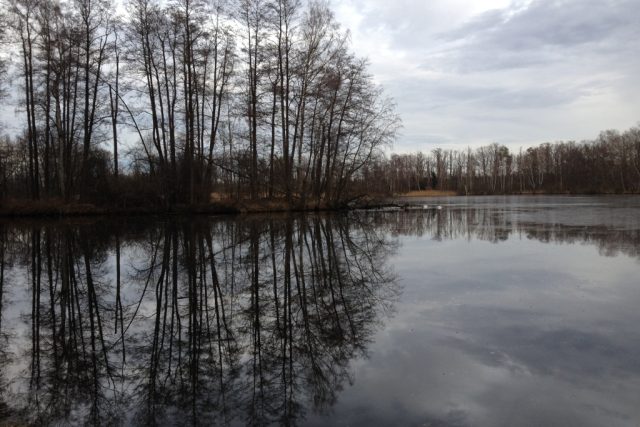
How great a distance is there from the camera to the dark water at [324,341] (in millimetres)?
3828

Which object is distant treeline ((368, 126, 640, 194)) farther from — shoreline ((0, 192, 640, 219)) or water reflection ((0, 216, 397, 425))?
water reflection ((0, 216, 397, 425))

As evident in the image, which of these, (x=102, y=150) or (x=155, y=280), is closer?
(x=155, y=280)

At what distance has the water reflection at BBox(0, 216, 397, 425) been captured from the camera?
3.98 metres

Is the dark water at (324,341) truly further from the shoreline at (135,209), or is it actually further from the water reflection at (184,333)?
the shoreline at (135,209)

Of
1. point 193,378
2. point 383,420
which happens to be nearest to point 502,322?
point 383,420

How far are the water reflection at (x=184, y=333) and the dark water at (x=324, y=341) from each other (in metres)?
0.02

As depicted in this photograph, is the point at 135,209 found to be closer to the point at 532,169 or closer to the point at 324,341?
the point at 324,341

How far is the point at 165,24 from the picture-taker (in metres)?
30.2

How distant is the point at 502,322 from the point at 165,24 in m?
30.5

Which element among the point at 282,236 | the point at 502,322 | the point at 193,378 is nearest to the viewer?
the point at 193,378

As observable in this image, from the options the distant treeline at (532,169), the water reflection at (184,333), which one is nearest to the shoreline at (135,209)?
the water reflection at (184,333)

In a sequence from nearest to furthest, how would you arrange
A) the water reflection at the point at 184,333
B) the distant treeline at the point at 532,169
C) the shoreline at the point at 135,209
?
the water reflection at the point at 184,333
the shoreline at the point at 135,209
the distant treeline at the point at 532,169

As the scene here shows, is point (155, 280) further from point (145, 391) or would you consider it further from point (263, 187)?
point (263, 187)

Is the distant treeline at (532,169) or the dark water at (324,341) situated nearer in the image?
the dark water at (324,341)
